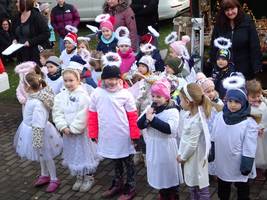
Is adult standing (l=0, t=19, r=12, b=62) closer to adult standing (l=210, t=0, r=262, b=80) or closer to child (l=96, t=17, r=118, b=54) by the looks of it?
child (l=96, t=17, r=118, b=54)

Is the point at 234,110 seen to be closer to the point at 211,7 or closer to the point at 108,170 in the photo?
the point at 108,170

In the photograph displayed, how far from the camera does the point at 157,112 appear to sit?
4.77 metres

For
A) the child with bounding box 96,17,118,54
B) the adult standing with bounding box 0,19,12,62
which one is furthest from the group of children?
the adult standing with bounding box 0,19,12,62

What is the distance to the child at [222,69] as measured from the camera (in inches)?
239

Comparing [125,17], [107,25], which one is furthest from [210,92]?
[125,17]

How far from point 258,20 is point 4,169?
5.59 metres

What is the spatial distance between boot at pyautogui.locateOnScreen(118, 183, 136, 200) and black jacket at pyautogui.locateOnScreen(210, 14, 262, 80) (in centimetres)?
214

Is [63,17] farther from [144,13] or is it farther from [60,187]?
[60,187]

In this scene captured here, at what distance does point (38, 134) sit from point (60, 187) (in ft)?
2.53

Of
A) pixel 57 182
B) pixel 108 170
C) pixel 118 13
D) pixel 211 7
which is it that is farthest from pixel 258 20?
pixel 57 182

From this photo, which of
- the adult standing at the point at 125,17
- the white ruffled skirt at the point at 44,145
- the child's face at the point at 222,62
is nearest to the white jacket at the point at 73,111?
the white ruffled skirt at the point at 44,145

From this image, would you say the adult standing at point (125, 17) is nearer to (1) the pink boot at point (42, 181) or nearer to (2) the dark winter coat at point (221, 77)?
(2) the dark winter coat at point (221, 77)

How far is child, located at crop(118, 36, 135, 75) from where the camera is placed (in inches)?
275

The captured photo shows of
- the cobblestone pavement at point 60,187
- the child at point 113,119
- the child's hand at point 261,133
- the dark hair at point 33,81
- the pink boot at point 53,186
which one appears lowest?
the cobblestone pavement at point 60,187
